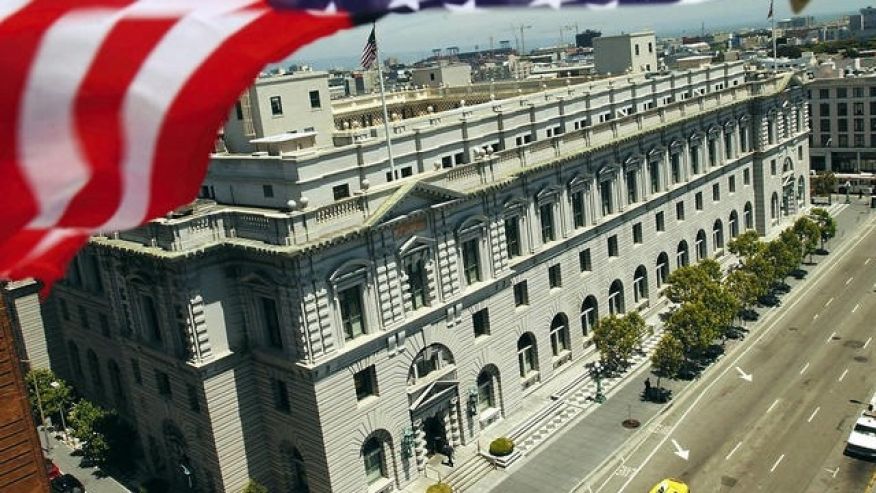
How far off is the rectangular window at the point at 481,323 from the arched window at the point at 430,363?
3.59m

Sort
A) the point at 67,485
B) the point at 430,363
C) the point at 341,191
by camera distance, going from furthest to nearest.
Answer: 1. the point at 67,485
2. the point at 430,363
3. the point at 341,191

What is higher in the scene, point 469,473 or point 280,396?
point 280,396

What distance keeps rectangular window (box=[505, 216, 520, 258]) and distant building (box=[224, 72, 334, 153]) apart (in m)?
13.8

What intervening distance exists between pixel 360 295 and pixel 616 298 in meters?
30.3

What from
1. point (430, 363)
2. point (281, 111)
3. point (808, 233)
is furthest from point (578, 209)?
point (808, 233)

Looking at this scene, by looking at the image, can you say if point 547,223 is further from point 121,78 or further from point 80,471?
point 121,78

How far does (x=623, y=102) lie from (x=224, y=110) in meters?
67.7

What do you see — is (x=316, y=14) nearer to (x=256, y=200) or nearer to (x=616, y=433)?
(x=256, y=200)

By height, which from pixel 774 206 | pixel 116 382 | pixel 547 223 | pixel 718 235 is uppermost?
pixel 547 223

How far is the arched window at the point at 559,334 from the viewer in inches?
2530

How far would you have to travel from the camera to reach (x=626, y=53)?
8706cm

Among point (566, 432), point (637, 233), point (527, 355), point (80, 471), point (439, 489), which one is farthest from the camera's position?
point (637, 233)

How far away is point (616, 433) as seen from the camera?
5488 centimetres

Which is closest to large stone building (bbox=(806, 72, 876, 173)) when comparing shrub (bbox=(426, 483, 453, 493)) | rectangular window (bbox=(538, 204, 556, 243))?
rectangular window (bbox=(538, 204, 556, 243))
